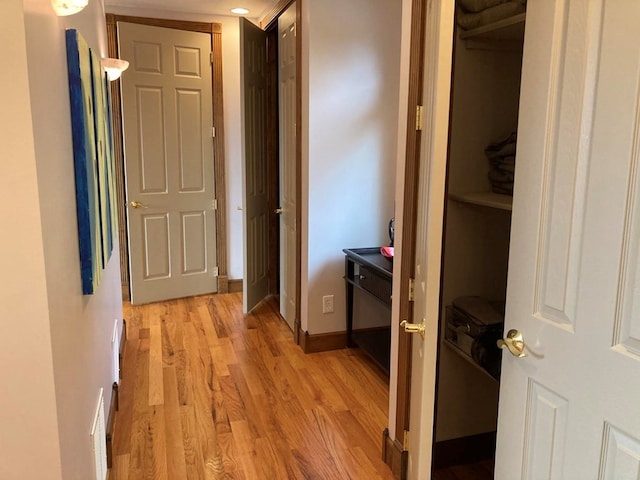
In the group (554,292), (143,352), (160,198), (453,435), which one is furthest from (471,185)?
(160,198)

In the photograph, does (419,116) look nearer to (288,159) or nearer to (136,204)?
(288,159)

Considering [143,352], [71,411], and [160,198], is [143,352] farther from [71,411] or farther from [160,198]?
[71,411]

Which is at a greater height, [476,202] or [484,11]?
[484,11]

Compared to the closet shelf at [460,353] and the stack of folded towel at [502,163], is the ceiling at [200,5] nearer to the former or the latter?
the stack of folded towel at [502,163]

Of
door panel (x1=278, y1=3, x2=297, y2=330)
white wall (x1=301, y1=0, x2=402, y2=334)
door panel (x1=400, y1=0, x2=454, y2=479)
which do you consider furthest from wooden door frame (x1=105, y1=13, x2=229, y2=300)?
door panel (x1=400, y1=0, x2=454, y2=479)

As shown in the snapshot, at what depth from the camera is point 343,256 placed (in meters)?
3.55

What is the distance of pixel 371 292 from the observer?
3.15 metres

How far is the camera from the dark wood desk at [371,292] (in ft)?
9.97

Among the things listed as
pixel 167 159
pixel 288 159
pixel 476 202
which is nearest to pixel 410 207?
pixel 476 202

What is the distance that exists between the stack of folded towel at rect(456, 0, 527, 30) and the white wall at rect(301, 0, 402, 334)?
150 cm

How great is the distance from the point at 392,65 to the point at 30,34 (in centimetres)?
260

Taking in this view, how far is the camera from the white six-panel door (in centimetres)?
108

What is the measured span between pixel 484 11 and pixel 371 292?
176cm

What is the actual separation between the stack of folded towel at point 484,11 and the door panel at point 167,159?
3.18m
